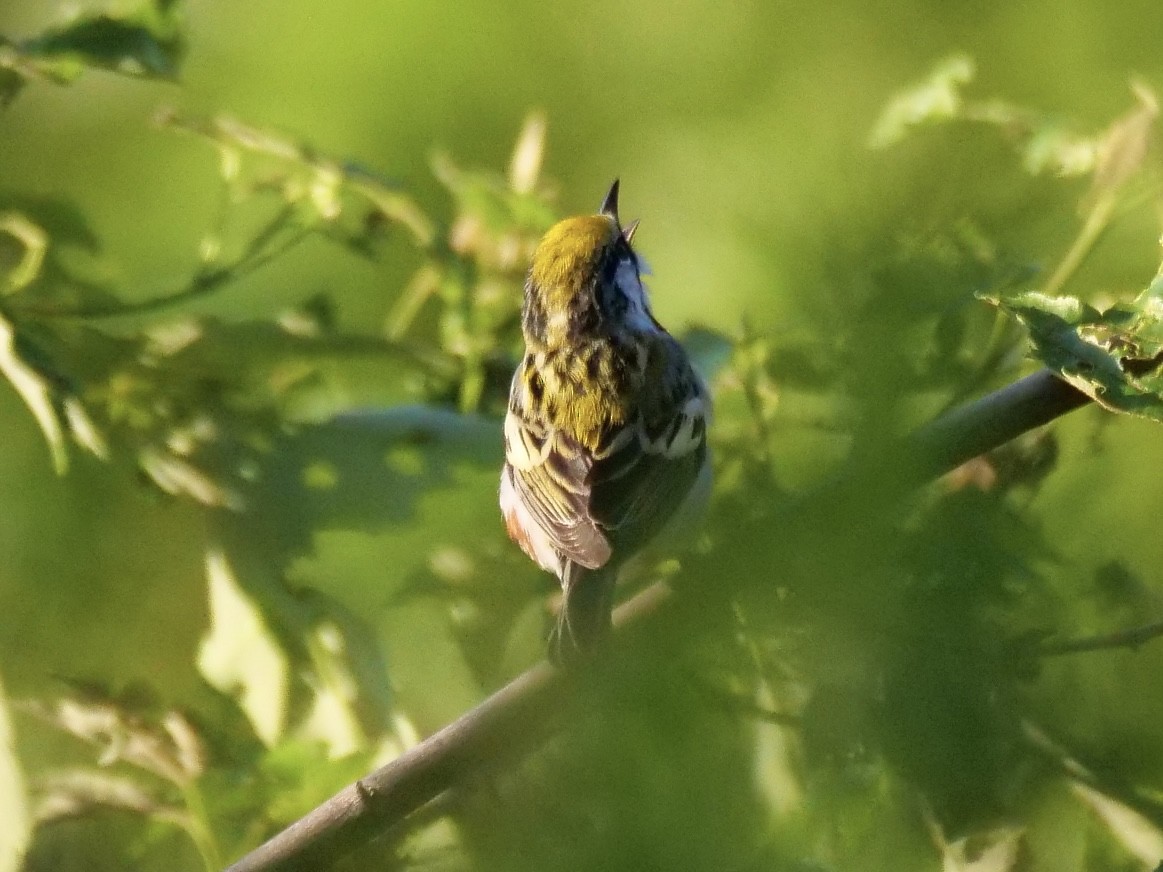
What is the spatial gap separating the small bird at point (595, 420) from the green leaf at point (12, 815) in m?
0.75

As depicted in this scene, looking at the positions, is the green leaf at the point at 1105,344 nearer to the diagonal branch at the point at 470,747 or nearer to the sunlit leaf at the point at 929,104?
the diagonal branch at the point at 470,747

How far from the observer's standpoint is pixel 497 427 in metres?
2.26

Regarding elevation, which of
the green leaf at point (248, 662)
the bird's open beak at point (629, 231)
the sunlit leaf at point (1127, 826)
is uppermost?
the bird's open beak at point (629, 231)

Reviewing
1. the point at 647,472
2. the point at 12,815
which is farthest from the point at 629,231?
the point at 12,815

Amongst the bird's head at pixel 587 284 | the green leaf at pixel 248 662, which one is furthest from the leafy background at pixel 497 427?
the bird's head at pixel 587 284

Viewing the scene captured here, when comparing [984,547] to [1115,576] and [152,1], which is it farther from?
[152,1]

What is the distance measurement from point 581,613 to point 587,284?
1.38 meters

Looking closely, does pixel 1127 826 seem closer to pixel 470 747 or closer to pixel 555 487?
pixel 470 747

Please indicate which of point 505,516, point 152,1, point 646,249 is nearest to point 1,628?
point 505,516

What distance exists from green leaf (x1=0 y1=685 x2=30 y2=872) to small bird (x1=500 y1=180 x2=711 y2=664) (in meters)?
0.75

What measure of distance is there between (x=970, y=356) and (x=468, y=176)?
1033 mm

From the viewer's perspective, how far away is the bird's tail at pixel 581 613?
1.09 m

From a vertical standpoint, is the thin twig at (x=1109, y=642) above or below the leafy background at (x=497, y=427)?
below

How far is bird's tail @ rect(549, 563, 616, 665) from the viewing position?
1095 millimetres
